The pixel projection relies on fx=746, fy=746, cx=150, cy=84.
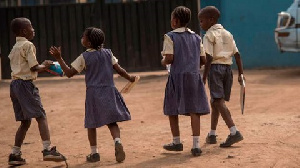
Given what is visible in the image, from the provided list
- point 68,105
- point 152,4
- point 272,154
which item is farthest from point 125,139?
point 152,4

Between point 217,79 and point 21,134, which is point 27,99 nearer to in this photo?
point 21,134

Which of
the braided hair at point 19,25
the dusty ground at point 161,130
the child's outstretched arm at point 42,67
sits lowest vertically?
the dusty ground at point 161,130

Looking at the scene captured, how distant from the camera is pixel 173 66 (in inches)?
261

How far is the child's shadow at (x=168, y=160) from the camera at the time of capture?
6.16m

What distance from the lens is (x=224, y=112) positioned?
6934mm

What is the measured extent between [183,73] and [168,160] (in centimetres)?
78

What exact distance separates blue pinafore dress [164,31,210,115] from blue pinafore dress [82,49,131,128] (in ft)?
1.64

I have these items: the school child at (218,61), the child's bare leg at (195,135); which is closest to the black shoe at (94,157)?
the child's bare leg at (195,135)

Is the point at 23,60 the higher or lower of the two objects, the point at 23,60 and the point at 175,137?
the higher

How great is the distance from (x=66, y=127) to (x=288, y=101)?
10.2ft

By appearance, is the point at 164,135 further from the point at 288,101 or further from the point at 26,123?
the point at 288,101

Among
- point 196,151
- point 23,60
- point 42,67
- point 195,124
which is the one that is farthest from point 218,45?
point 23,60

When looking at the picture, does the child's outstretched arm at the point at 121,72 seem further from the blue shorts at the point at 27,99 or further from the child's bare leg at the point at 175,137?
the blue shorts at the point at 27,99

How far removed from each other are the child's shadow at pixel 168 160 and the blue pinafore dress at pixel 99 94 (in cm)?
46
